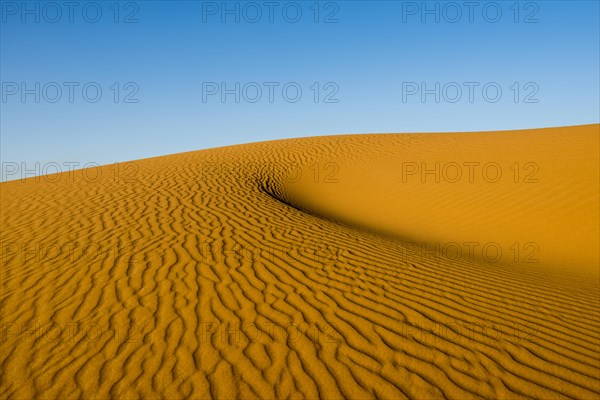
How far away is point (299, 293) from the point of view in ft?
15.9

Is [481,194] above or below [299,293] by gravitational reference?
above

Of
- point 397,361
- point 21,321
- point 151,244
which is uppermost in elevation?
point 151,244

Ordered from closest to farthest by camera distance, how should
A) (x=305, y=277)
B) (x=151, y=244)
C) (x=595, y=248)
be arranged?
(x=305, y=277) < (x=151, y=244) < (x=595, y=248)

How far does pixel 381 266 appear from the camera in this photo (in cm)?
595

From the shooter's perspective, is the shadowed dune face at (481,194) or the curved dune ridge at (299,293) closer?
the curved dune ridge at (299,293)

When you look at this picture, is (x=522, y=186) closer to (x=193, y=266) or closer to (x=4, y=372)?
(x=193, y=266)

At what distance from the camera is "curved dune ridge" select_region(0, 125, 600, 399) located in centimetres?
328

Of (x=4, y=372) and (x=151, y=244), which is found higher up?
(x=151, y=244)

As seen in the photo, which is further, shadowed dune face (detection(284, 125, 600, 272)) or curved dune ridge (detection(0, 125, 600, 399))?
shadowed dune face (detection(284, 125, 600, 272))

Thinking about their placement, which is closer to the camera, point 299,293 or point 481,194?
point 299,293

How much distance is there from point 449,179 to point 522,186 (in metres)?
2.46

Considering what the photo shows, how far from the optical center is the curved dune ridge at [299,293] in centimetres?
328

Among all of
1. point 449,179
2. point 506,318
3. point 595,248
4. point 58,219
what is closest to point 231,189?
point 58,219

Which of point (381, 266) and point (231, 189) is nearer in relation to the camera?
point (381, 266)
